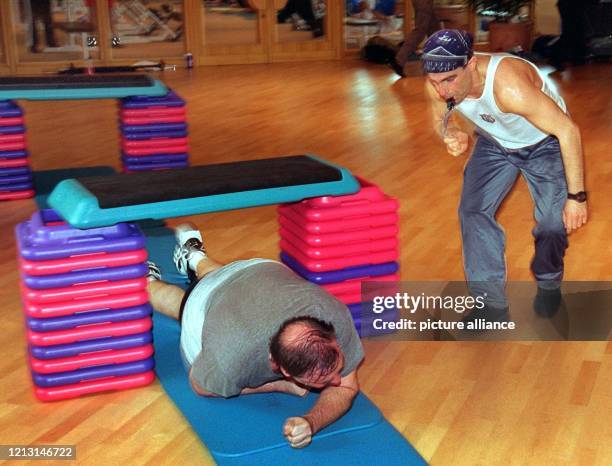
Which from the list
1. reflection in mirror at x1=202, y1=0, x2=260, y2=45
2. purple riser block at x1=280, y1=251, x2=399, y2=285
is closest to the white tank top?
purple riser block at x1=280, y1=251, x2=399, y2=285

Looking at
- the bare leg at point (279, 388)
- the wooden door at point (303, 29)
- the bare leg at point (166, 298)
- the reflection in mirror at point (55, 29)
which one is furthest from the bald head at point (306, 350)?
the wooden door at point (303, 29)

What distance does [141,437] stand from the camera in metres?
2.83

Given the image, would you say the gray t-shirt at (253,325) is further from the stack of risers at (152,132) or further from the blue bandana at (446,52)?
the stack of risers at (152,132)

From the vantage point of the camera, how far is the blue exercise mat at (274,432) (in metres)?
2.61

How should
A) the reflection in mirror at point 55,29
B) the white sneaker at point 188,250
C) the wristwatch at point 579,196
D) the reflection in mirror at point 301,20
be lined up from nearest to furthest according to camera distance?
the wristwatch at point 579,196 → the white sneaker at point 188,250 → the reflection in mirror at point 55,29 → the reflection in mirror at point 301,20

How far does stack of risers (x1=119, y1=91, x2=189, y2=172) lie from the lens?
5.74 meters

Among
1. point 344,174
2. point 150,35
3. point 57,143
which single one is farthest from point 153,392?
point 150,35

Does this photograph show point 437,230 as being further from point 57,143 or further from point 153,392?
point 57,143

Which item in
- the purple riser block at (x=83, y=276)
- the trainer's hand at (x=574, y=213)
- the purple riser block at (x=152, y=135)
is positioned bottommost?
the purple riser block at (x=83, y=276)

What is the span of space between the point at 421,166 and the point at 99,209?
12.4 feet

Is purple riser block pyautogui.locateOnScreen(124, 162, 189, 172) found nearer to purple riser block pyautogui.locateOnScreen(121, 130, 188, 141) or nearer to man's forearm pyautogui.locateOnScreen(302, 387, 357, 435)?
purple riser block pyautogui.locateOnScreen(121, 130, 188, 141)

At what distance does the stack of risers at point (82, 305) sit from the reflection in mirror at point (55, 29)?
28.3ft

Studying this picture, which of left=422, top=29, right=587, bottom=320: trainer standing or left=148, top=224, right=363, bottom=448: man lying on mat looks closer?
left=148, top=224, right=363, bottom=448: man lying on mat

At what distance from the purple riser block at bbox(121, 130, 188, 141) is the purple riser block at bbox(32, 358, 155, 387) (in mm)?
2899
